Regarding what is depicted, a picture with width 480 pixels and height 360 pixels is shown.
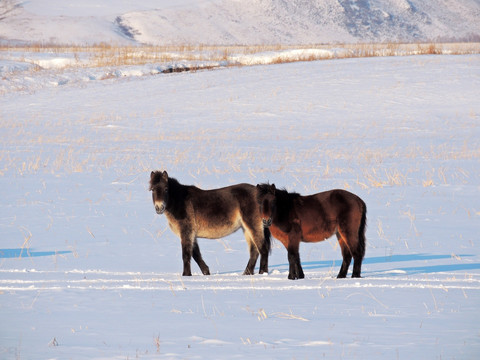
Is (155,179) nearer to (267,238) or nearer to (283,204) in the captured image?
(267,238)

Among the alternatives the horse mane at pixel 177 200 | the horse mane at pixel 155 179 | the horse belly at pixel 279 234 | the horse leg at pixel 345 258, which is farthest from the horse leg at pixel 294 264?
the horse mane at pixel 155 179

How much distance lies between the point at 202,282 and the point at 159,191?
141cm

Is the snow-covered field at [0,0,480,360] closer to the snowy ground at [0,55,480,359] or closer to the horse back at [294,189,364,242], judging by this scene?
the snowy ground at [0,55,480,359]

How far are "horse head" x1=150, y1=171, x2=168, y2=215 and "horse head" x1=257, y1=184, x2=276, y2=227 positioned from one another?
1145 mm

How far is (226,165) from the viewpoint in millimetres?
22016

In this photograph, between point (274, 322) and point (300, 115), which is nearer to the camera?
point (274, 322)

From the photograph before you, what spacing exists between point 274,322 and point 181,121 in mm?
27642

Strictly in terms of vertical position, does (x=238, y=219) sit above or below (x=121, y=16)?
below

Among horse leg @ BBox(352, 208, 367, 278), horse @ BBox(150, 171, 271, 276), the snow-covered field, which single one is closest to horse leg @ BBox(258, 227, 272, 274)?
horse @ BBox(150, 171, 271, 276)

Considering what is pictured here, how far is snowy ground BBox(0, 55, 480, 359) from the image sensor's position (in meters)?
6.03

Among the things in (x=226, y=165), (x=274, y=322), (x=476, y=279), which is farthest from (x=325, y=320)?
(x=226, y=165)

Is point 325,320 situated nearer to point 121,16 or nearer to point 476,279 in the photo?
point 476,279

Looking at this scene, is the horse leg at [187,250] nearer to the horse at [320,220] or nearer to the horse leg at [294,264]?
the horse at [320,220]

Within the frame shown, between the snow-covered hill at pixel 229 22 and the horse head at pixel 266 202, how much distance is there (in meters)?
116
